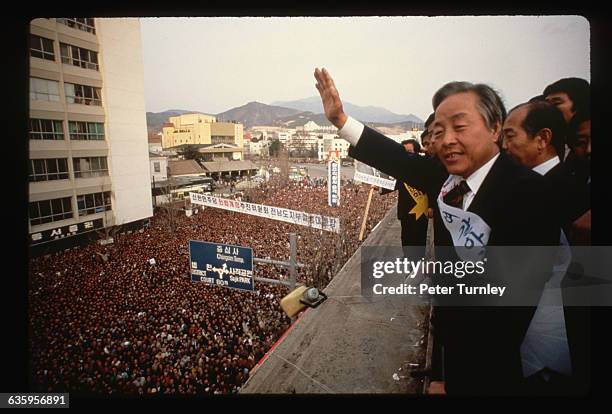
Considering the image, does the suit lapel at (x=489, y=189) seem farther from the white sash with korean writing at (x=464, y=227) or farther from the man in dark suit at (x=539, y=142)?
the man in dark suit at (x=539, y=142)

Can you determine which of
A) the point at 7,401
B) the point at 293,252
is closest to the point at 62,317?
the point at 7,401

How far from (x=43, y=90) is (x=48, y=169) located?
0.52 meters

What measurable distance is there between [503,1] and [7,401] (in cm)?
366

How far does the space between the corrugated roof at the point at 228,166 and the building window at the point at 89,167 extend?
845 millimetres

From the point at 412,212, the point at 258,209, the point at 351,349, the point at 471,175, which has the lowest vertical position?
the point at 351,349

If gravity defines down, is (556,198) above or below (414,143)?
below


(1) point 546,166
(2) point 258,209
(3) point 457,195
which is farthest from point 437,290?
(2) point 258,209

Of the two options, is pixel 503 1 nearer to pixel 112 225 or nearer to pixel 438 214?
pixel 438 214

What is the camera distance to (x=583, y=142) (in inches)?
58.3

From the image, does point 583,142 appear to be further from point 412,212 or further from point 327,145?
point 327,145

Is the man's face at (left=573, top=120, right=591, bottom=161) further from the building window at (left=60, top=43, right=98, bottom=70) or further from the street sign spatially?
the building window at (left=60, top=43, right=98, bottom=70)

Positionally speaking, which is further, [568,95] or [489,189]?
[568,95]

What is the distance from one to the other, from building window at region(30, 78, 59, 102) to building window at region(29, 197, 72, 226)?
0.67 meters

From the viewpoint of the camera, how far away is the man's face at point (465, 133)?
1231mm
